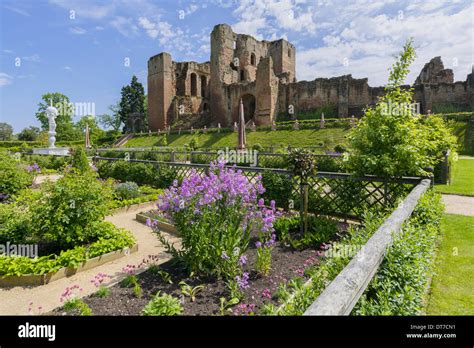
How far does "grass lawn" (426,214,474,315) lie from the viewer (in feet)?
10.3

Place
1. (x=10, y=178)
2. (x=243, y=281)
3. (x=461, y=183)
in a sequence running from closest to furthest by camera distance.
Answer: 1. (x=243, y=281)
2. (x=10, y=178)
3. (x=461, y=183)

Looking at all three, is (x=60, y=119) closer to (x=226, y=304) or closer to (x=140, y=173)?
(x=140, y=173)

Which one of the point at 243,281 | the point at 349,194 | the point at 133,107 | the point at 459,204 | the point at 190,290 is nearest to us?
the point at 190,290

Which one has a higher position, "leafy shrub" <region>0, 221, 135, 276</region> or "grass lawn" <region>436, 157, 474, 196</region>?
"grass lawn" <region>436, 157, 474, 196</region>

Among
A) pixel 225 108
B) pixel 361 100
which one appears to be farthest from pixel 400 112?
pixel 225 108

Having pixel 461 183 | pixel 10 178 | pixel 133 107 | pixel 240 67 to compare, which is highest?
pixel 240 67

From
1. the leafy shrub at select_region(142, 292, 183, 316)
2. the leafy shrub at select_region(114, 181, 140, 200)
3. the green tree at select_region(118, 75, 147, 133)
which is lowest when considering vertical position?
the leafy shrub at select_region(142, 292, 183, 316)

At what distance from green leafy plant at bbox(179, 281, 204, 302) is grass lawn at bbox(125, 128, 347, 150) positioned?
17920 millimetres

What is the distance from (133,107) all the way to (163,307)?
5790 cm

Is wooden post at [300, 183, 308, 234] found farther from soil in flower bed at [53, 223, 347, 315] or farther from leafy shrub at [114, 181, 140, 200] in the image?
leafy shrub at [114, 181, 140, 200]

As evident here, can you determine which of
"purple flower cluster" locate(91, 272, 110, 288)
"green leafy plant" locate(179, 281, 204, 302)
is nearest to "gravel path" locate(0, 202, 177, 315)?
"purple flower cluster" locate(91, 272, 110, 288)

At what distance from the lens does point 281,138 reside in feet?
86.0

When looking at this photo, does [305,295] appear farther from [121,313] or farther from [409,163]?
[409,163]

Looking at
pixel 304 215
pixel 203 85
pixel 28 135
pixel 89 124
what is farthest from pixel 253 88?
pixel 28 135
